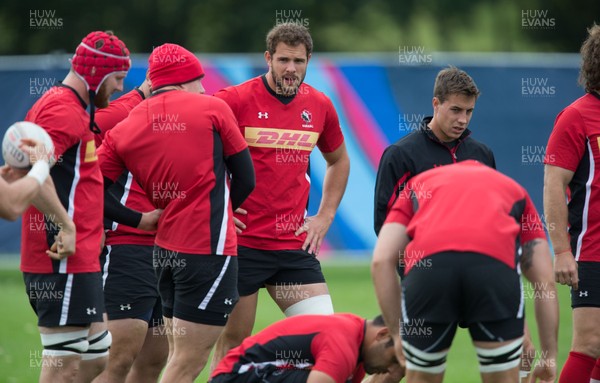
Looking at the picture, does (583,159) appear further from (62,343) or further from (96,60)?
(62,343)

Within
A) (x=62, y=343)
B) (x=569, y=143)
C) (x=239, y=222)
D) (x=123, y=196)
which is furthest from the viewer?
(x=123, y=196)

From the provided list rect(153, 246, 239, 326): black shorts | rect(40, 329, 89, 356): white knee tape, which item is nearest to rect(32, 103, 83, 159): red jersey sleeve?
rect(153, 246, 239, 326): black shorts

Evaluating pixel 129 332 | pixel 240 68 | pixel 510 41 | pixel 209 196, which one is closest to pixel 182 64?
pixel 209 196

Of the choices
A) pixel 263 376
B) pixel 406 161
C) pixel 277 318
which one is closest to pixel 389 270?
pixel 263 376

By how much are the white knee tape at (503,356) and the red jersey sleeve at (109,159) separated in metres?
2.72

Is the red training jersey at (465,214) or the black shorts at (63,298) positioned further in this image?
the black shorts at (63,298)

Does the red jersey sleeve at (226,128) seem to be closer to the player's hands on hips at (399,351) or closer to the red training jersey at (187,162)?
the red training jersey at (187,162)

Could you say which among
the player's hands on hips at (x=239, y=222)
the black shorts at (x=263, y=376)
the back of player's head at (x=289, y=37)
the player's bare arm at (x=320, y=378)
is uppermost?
the back of player's head at (x=289, y=37)

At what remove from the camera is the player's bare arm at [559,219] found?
6.58 m

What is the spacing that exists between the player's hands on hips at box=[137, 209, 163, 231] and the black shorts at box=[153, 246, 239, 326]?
261mm

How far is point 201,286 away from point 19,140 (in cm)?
142

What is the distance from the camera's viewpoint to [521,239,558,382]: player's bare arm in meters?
5.31

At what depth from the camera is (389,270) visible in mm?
5086

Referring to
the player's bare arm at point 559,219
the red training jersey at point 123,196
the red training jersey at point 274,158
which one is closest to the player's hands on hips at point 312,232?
the red training jersey at point 274,158
